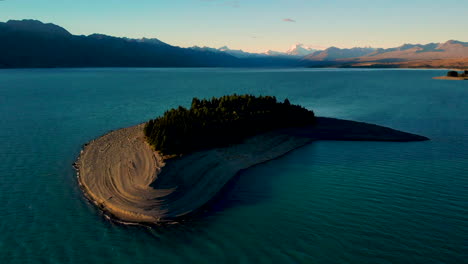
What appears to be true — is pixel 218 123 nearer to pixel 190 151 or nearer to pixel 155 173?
pixel 190 151

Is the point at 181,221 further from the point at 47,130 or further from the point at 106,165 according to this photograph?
the point at 47,130

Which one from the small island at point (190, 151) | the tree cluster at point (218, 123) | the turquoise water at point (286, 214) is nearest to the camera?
the turquoise water at point (286, 214)

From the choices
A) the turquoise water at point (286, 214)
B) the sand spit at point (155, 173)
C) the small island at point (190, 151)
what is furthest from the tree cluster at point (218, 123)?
the turquoise water at point (286, 214)

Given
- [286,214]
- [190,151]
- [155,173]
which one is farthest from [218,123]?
[286,214]

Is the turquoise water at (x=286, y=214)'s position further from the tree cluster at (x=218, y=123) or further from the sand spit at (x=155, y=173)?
the tree cluster at (x=218, y=123)

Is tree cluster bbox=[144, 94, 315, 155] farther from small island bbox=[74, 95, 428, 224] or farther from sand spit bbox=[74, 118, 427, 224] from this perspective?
sand spit bbox=[74, 118, 427, 224]

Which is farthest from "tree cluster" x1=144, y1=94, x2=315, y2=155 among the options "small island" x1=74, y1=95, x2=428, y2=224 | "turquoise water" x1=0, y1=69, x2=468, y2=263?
"turquoise water" x1=0, y1=69, x2=468, y2=263

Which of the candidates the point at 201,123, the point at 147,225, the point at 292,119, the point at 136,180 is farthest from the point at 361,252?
the point at 292,119
